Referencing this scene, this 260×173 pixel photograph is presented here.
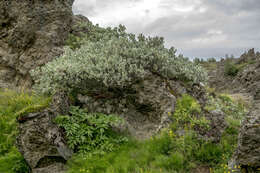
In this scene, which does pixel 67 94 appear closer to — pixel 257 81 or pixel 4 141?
pixel 4 141

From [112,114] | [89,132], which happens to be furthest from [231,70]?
[89,132]

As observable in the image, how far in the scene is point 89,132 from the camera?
5.94 m

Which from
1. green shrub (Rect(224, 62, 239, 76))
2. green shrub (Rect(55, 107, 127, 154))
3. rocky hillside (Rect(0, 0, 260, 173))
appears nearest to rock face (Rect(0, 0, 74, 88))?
rocky hillside (Rect(0, 0, 260, 173))

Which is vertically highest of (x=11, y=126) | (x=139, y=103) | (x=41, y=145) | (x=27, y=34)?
(x=27, y=34)

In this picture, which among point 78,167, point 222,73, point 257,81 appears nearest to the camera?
point 78,167

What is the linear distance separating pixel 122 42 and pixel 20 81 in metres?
6.26

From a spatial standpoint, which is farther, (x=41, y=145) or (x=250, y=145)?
(x=41, y=145)

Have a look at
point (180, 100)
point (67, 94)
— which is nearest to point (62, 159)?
point (67, 94)

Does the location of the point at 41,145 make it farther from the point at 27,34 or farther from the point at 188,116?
the point at 27,34

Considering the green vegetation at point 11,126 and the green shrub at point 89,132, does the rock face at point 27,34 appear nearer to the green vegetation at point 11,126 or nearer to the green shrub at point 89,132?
the green vegetation at point 11,126

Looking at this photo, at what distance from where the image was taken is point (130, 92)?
24.7 feet

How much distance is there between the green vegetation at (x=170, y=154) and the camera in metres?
4.99

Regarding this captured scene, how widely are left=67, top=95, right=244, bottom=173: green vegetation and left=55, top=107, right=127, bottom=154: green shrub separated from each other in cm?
25

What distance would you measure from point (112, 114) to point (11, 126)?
3.71 meters
